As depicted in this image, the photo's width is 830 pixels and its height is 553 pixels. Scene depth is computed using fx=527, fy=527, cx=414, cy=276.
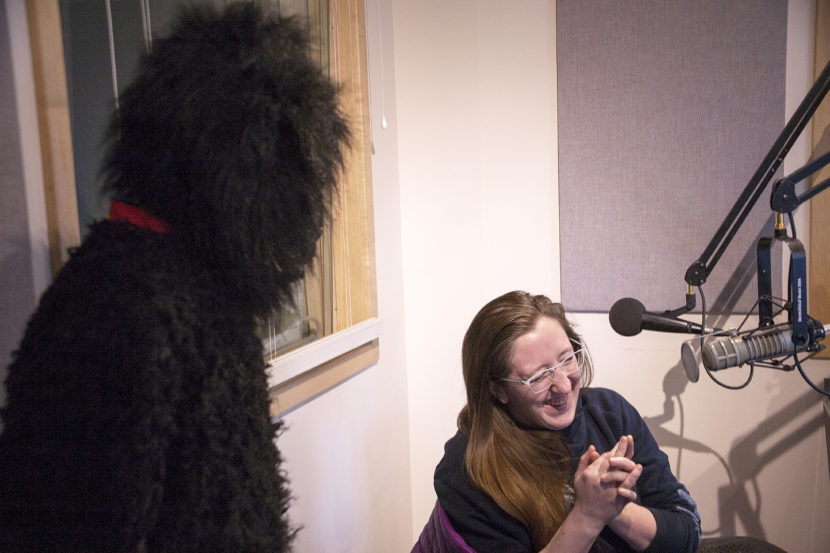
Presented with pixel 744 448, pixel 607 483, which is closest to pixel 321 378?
pixel 607 483

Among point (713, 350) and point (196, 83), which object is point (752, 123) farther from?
point (196, 83)

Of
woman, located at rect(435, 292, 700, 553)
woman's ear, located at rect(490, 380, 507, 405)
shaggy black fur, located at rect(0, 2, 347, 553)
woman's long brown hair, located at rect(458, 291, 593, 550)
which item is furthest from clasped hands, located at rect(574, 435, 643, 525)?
shaggy black fur, located at rect(0, 2, 347, 553)

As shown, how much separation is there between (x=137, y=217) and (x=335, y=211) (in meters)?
0.24

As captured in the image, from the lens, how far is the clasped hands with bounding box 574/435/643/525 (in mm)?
894

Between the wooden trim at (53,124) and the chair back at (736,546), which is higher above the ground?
the wooden trim at (53,124)

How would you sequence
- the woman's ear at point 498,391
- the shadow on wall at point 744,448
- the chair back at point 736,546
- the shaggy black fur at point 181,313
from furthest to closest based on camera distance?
the shadow on wall at point 744,448 < the chair back at point 736,546 < the woman's ear at point 498,391 < the shaggy black fur at point 181,313

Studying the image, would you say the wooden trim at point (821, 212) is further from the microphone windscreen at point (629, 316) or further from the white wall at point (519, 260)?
the microphone windscreen at point (629, 316)

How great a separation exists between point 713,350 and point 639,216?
69cm

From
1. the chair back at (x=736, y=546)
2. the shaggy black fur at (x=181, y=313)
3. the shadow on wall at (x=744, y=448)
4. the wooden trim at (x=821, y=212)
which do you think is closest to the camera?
the shaggy black fur at (x=181, y=313)

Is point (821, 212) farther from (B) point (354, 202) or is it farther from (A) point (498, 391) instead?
(B) point (354, 202)

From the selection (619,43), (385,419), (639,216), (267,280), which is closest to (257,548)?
(267,280)

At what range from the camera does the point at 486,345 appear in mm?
1135

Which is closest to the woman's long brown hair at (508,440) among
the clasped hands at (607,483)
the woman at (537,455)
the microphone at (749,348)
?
the woman at (537,455)

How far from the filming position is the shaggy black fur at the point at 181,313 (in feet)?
1.51
